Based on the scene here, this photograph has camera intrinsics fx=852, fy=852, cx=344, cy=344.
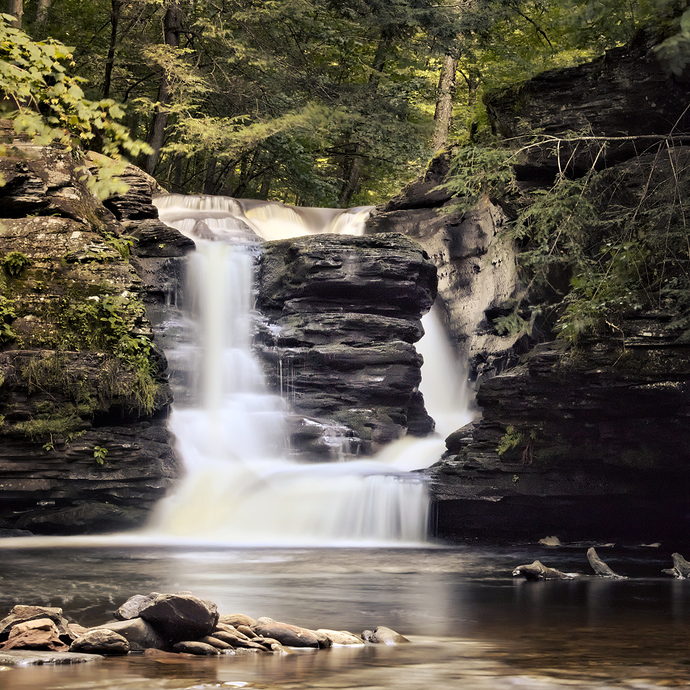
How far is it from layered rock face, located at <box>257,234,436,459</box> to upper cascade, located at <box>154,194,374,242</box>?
2.92 metres

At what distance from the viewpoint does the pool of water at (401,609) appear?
4.88m

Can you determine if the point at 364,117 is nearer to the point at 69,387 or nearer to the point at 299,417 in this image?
the point at 299,417

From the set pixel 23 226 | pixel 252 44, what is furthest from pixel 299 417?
pixel 252 44

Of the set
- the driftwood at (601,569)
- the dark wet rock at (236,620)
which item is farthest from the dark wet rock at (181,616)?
the driftwood at (601,569)

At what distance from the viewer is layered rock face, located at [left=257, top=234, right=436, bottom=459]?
16.8 metres

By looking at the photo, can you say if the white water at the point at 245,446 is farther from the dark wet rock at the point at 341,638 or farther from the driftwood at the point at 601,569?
the dark wet rock at the point at 341,638

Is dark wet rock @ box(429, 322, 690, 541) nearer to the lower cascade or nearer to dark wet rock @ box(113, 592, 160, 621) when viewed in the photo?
the lower cascade

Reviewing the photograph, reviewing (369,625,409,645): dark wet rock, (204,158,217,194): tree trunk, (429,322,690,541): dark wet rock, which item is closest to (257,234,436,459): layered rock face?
(429,322,690,541): dark wet rock

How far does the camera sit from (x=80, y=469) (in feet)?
42.3

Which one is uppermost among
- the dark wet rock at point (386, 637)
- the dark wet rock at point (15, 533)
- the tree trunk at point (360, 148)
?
the tree trunk at point (360, 148)

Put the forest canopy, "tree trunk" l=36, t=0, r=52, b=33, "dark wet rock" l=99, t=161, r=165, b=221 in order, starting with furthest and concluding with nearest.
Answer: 1. "tree trunk" l=36, t=0, r=52, b=33
2. the forest canopy
3. "dark wet rock" l=99, t=161, r=165, b=221

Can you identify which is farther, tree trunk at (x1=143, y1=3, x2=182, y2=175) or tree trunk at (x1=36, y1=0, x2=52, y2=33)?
tree trunk at (x1=36, y1=0, x2=52, y2=33)

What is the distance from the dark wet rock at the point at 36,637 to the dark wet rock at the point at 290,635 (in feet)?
4.44

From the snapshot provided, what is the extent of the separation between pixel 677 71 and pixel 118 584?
32.3 ft
